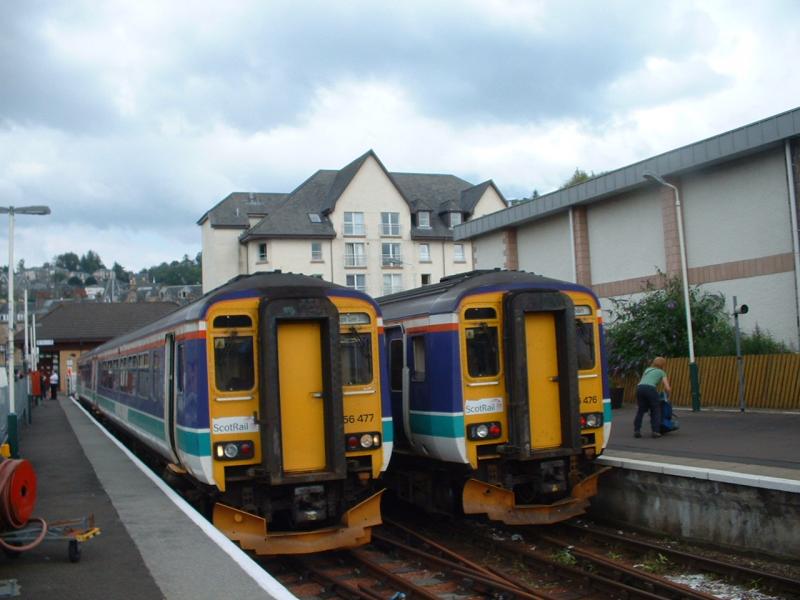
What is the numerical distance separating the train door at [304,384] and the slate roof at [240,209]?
49.7 meters

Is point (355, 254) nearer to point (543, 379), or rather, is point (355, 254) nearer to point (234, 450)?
point (543, 379)

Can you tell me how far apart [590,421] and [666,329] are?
12.2 m

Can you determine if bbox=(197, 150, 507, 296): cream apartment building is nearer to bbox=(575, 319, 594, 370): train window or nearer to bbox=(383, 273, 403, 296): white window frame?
bbox=(383, 273, 403, 296): white window frame

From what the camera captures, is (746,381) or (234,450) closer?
(234,450)

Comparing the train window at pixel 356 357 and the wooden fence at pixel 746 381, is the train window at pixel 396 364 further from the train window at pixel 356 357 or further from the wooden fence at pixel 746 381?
the wooden fence at pixel 746 381

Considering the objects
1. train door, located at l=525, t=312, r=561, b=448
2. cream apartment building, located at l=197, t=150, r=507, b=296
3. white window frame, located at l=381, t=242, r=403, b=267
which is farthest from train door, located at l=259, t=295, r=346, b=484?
white window frame, located at l=381, t=242, r=403, b=267

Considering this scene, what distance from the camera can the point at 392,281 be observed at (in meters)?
58.6

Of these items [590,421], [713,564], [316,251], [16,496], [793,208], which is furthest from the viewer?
[316,251]

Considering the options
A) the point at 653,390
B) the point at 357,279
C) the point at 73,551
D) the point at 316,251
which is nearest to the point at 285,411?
the point at 73,551

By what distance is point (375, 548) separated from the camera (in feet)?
37.9

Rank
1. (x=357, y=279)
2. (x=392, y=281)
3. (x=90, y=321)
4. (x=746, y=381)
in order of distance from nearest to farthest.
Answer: (x=746, y=381)
(x=357, y=279)
(x=392, y=281)
(x=90, y=321)

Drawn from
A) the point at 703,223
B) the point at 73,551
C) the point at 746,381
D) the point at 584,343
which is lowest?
the point at 73,551

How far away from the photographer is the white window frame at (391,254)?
58.0m

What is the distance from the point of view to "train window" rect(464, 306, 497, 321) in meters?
11.1
